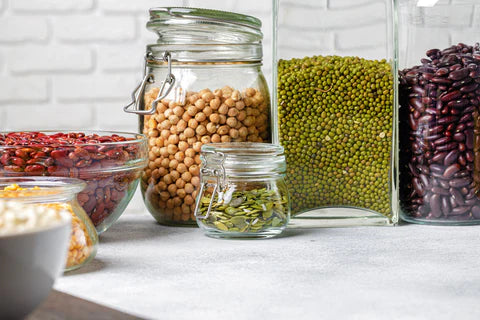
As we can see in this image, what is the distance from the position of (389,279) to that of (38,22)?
3.25 feet

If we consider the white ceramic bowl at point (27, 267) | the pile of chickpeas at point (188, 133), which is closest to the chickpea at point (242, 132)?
the pile of chickpeas at point (188, 133)

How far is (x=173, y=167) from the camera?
1.28 m

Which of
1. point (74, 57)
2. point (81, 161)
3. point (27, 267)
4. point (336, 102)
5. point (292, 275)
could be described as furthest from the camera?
point (74, 57)

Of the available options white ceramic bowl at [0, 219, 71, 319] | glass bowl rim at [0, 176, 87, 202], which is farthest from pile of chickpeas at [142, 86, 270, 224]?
white ceramic bowl at [0, 219, 71, 319]

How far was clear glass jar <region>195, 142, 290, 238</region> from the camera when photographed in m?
1.15

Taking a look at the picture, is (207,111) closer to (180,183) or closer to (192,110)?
(192,110)

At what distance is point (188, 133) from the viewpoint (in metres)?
1.26

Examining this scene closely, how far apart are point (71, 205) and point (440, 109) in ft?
2.11

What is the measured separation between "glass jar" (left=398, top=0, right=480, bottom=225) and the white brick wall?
42 centimetres

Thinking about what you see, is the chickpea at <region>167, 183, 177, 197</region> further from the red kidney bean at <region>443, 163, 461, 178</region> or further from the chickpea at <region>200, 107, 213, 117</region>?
the red kidney bean at <region>443, 163, 461, 178</region>

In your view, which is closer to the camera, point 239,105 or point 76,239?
point 76,239

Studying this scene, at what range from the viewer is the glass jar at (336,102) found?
1.24 meters

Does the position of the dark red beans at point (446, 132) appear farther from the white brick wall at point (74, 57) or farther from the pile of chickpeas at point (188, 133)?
the white brick wall at point (74, 57)

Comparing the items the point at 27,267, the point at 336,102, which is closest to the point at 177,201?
the point at 336,102
